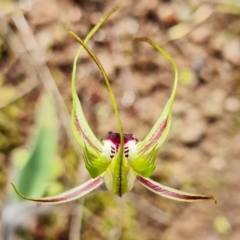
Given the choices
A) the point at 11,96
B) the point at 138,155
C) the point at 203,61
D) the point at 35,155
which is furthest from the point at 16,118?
the point at 138,155

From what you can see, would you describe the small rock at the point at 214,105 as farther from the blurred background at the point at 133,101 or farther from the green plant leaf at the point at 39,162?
the green plant leaf at the point at 39,162

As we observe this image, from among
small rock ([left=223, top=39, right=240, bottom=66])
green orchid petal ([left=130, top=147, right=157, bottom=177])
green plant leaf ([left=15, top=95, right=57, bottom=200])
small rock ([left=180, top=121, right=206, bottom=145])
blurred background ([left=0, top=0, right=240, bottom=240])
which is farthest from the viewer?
small rock ([left=223, top=39, right=240, bottom=66])

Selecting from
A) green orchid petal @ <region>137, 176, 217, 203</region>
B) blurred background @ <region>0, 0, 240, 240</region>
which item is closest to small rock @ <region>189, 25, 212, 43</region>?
blurred background @ <region>0, 0, 240, 240</region>

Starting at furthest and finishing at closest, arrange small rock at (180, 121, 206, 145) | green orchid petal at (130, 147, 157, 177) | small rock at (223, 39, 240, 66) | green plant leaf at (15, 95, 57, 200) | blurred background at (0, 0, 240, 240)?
small rock at (223, 39, 240, 66) → small rock at (180, 121, 206, 145) → blurred background at (0, 0, 240, 240) → green plant leaf at (15, 95, 57, 200) → green orchid petal at (130, 147, 157, 177)

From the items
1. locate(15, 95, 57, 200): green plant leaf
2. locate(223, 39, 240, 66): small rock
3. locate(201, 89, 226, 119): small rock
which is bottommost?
locate(201, 89, 226, 119): small rock

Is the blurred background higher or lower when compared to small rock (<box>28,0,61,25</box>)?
lower

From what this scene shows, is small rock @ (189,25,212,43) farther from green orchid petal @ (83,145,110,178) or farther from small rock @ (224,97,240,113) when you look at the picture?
green orchid petal @ (83,145,110,178)

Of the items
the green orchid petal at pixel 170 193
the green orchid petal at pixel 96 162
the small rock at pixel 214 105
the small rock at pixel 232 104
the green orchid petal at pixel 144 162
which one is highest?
the green orchid petal at pixel 96 162

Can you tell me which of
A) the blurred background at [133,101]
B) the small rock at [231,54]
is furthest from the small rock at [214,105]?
the small rock at [231,54]

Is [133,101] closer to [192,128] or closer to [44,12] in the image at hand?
[192,128]
